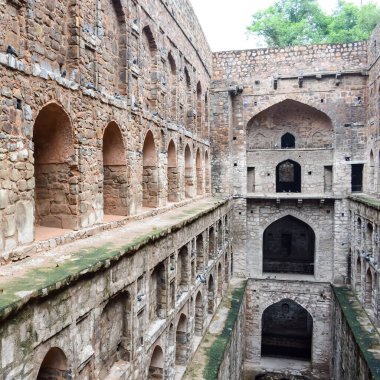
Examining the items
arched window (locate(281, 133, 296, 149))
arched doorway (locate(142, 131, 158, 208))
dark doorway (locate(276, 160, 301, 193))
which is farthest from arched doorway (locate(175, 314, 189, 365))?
dark doorway (locate(276, 160, 301, 193))

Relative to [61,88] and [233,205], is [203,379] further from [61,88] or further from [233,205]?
[233,205]

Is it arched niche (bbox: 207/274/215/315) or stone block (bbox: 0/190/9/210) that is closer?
stone block (bbox: 0/190/9/210)

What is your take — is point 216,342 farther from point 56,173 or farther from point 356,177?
point 356,177

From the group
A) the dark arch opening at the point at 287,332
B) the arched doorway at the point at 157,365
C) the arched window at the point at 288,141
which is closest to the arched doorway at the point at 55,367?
the arched doorway at the point at 157,365

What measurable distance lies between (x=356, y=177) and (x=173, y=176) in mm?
9034

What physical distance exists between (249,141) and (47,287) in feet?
50.0

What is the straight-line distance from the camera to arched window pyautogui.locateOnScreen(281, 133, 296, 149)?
18172 millimetres

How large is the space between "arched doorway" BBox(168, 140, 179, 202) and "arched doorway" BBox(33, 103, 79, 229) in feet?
17.2

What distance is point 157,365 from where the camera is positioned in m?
7.36

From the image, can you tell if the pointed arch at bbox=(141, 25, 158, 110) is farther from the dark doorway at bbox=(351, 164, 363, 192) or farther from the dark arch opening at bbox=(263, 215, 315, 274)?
the dark arch opening at bbox=(263, 215, 315, 274)

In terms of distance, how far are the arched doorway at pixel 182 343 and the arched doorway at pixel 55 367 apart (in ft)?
16.3

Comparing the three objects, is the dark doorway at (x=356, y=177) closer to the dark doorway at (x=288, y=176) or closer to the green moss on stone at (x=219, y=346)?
the dark doorway at (x=288, y=176)

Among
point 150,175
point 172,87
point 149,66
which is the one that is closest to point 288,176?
point 172,87

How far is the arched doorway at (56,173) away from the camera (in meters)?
5.82
